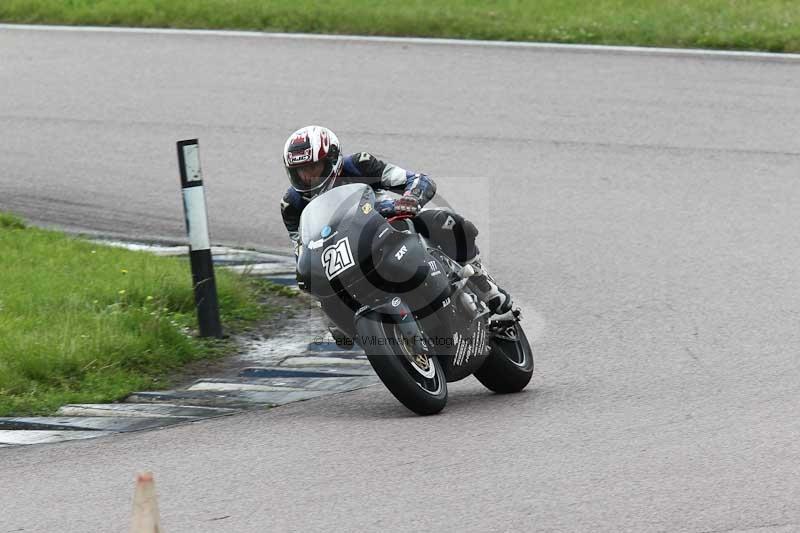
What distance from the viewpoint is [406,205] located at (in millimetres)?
6938

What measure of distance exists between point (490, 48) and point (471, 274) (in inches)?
357

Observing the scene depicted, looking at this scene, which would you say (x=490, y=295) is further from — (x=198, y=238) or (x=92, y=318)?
(x=92, y=318)

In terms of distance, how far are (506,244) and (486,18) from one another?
7.31 meters

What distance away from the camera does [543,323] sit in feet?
28.8

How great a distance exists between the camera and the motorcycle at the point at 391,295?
6.61m

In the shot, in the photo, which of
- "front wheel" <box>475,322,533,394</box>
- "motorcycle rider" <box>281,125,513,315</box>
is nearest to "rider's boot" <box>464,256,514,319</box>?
"motorcycle rider" <box>281,125,513,315</box>

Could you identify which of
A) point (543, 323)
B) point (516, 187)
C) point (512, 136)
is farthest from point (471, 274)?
point (512, 136)

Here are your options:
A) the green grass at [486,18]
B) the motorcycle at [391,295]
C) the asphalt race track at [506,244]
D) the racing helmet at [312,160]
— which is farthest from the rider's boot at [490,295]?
the green grass at [486,18]

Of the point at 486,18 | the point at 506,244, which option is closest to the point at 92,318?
the point at 506,244

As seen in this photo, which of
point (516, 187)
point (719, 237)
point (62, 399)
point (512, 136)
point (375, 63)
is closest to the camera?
point (62, 399)

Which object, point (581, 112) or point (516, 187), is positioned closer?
point (516, 187)

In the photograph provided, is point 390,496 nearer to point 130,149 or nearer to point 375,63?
point 130,149

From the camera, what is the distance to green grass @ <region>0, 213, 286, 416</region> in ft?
24.6

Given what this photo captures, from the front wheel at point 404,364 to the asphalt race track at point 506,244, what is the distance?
124 mm
